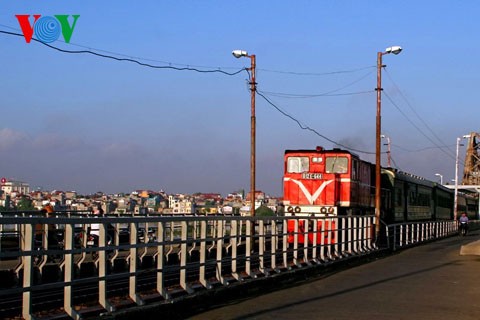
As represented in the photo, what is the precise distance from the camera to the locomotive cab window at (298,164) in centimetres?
2956

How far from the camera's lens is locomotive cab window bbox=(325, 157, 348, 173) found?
1140 inches

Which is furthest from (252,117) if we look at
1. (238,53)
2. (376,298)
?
(376,298)

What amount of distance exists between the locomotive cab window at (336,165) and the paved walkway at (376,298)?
378 inches

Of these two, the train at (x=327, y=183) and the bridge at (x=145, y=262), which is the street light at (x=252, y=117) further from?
the bridge at (x=145, y=262)

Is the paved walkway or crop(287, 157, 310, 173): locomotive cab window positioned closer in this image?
the paved walkway

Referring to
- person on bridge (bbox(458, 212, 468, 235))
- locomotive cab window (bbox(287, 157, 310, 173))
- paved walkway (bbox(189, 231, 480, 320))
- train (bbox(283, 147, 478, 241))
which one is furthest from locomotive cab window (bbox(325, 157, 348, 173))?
person on bridge (bbox(458, 212, 468, 235))

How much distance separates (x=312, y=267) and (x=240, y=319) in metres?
7.26

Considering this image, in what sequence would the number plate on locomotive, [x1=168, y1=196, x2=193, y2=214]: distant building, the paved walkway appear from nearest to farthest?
1. the paved walkway
2. the number plate on locomotive
3. [x1=168, y1=196, x2=193, y2=214]: distant building

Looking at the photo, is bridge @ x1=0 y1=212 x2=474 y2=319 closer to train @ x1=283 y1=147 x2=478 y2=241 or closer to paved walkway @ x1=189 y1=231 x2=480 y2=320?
paved walkway @ x1=189 y1=231 x2=480 y2=320

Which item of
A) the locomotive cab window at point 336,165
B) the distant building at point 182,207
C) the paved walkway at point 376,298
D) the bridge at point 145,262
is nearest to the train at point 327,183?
the locomotive cab window at point 336,165

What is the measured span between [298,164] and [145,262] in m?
11.8

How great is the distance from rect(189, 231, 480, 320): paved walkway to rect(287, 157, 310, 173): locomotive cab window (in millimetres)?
10207

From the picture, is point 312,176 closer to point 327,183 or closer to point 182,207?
point 327,183

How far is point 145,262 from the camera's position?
19469mm
